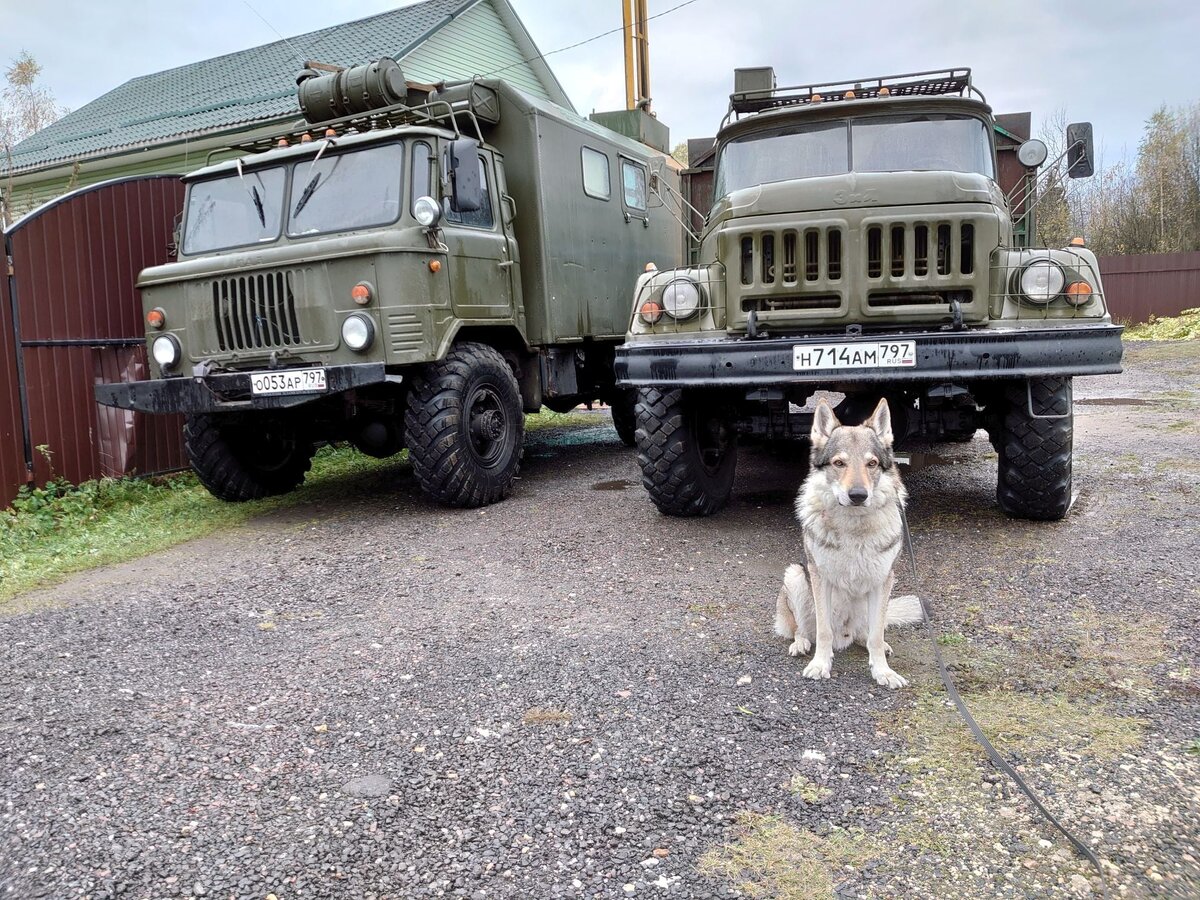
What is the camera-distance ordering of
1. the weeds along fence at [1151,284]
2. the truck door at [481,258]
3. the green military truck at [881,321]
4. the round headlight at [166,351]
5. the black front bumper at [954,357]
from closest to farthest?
the black front bumper at [954,357] → the green military truck at [881,321] → the truck door at [481,258] → the round headlight at [166,351] → the weeds along fence at [1151,284]

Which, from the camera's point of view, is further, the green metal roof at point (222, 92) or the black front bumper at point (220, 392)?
the green metal roof at point (222, 92)

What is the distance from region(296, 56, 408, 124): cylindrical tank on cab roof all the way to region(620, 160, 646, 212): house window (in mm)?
2571

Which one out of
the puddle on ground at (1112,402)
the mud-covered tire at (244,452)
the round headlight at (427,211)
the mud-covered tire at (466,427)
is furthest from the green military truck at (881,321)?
the puddle on ground at (1112,402)

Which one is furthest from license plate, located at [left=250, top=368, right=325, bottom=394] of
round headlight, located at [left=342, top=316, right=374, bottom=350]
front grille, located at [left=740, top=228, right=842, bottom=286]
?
front grille, located at [left=740, top=228, right=842, bottom=286]

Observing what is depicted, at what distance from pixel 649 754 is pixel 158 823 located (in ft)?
4.69

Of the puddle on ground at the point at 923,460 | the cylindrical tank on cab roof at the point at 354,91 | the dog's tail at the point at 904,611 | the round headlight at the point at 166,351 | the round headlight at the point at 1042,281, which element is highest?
the cylindrical tank on cab roof at the point at 354,91

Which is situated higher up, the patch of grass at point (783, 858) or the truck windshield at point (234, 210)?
the truck windshield at point (234, 210)

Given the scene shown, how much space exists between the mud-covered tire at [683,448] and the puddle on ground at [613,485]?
51.3 inches

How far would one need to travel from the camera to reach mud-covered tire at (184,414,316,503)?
22.0 feet

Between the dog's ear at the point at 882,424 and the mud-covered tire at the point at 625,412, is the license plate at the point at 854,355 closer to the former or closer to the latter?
the dog's ear at the point at 882,424

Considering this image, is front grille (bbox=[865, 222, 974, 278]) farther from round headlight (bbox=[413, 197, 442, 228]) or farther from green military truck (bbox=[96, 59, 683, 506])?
round headlight (bbox=[413, 197, 442, 228])

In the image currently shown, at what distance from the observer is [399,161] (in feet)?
20.2

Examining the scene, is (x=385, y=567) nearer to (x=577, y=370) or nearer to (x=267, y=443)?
(x=267, y=443)

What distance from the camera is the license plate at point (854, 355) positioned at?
460cm
